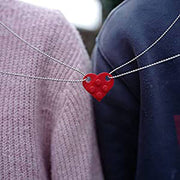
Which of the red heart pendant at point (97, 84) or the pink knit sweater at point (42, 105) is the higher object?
the red heart pendant at point (97, 84)

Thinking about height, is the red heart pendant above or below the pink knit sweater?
above

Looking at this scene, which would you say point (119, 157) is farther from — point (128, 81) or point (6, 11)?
point (6, 11)

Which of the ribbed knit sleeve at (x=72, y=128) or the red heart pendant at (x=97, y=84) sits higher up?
the red heart pendant at (x=97, y=84)

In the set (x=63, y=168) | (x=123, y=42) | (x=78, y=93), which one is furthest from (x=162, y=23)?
(x=63, y=168)

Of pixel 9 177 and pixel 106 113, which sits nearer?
pixel 9 177

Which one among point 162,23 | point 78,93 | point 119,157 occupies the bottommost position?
point 119,157
